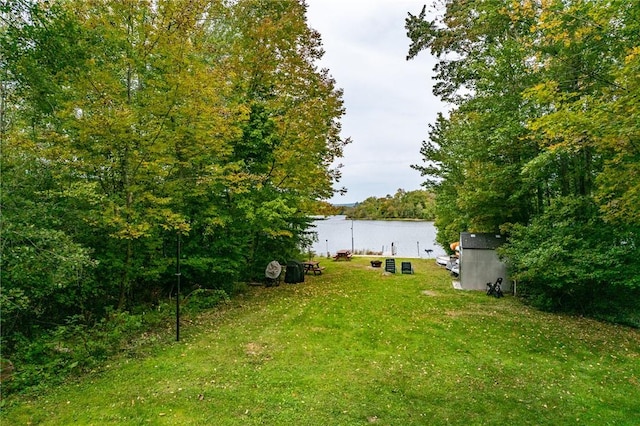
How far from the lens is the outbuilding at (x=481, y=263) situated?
1312cm

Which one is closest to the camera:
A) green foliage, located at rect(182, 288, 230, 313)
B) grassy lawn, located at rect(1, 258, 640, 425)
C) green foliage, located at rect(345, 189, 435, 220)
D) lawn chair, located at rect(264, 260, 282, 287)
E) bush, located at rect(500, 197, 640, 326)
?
grassy lawn, located at rect(1, 258, 640, 425)

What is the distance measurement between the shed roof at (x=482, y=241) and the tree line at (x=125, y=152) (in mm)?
6821

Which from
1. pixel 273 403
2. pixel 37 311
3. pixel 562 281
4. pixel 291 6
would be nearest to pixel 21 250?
pixel 37 311

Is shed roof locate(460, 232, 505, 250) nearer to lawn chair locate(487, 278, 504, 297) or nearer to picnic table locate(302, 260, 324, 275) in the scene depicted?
lawn chair locate(487, 278, 504, 297)

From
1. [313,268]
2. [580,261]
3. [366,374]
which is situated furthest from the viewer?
[313,268]

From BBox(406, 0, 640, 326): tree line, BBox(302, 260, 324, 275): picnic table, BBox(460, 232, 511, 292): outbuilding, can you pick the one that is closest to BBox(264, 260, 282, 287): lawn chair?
BBox(302, 260, 324, 275): picnic table

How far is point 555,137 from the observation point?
24.0ft

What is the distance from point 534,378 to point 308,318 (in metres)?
5.28

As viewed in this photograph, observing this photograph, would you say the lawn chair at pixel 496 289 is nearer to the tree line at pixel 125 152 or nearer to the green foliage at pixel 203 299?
the tree line at pixel 125 152

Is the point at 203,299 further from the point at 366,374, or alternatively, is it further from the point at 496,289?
the point at 496,289

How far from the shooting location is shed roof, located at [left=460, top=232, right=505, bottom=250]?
13.1 meters

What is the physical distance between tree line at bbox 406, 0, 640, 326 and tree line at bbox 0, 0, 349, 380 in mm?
6614

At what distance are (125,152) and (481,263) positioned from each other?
12.8 metres

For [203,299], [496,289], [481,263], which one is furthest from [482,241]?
[203,299]
